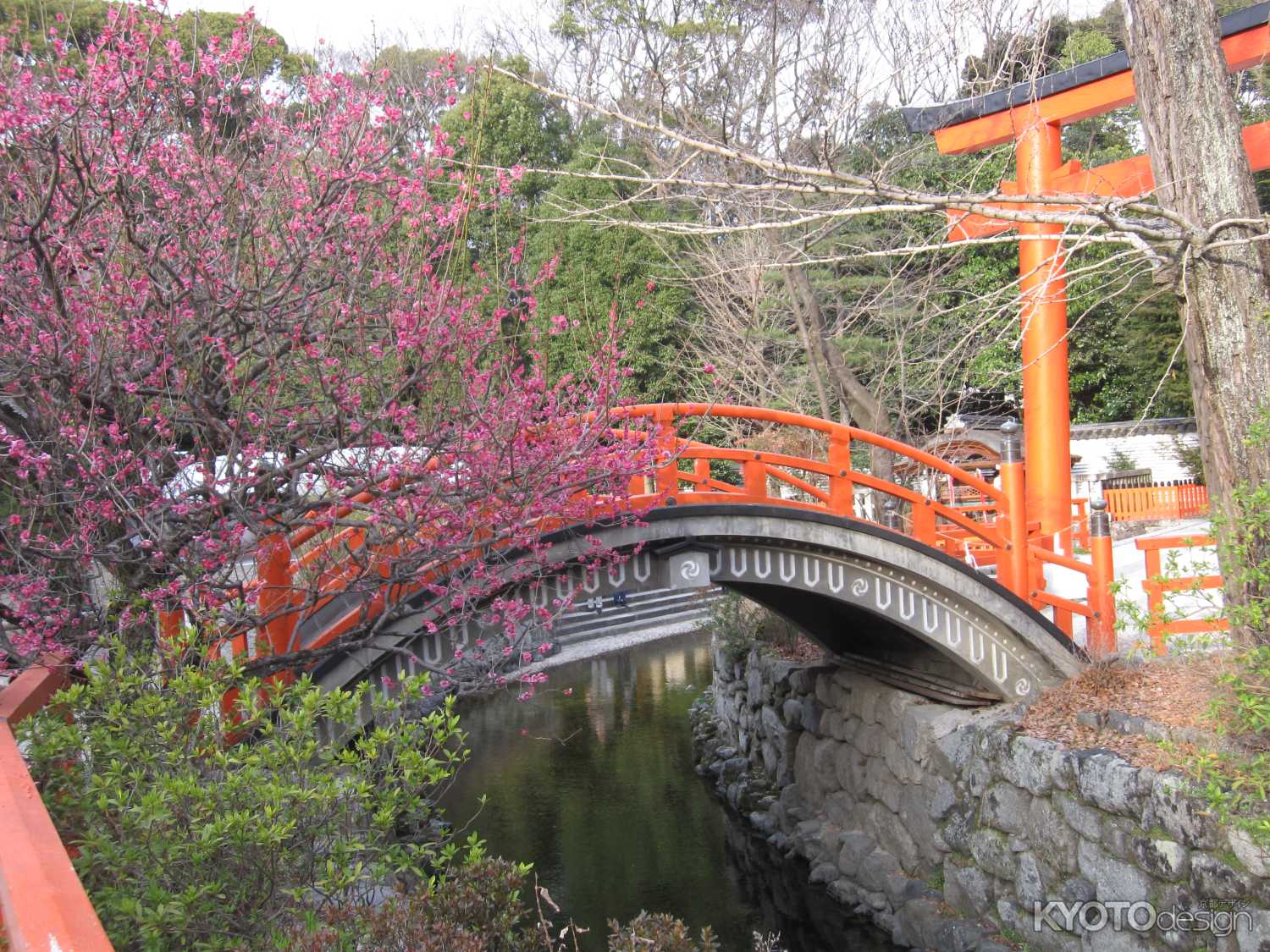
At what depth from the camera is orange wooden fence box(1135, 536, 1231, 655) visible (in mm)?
6680

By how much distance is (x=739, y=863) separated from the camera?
1052 centimetres

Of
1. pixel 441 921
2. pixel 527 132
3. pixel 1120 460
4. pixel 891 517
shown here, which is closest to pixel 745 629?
pixel 891 517

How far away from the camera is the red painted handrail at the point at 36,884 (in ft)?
4.88

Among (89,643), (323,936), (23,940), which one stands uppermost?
(89,643)

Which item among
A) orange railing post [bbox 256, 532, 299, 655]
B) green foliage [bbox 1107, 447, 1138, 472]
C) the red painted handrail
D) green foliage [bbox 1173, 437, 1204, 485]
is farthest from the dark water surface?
green foliage [bbox 1173, 437, 1204, 485]

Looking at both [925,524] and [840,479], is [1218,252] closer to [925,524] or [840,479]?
[840,479]

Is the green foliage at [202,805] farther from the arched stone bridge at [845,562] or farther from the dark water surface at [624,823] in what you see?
the dark water surface at [624,823]

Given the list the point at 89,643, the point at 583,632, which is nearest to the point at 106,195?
the point at 89,643

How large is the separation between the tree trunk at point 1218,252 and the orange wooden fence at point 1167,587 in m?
0.46

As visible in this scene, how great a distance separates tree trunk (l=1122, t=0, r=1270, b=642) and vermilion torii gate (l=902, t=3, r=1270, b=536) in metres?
2.31

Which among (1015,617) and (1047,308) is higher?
(1047,308)

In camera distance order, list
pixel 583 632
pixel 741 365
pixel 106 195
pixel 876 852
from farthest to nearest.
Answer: pixel 583 632 → pixel 741 365 → pixel 876 852 → pixel 106 195

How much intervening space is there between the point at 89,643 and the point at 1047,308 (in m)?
8.34

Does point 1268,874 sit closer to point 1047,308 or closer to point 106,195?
point 1047,308
